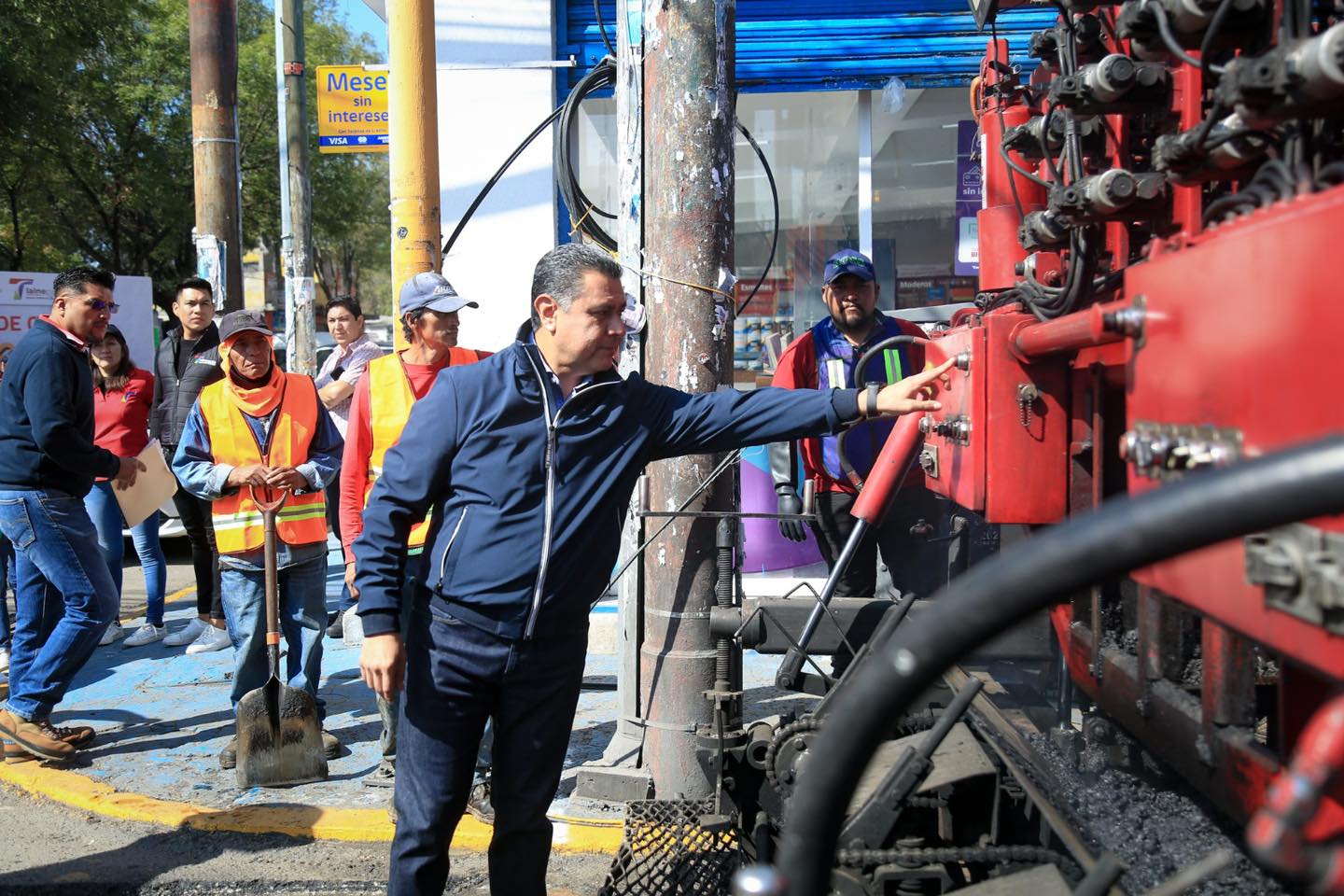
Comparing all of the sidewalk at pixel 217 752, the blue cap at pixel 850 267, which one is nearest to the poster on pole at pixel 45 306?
the sidewalk at pixel 217 752

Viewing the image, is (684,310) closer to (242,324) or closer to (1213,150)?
(242,324)

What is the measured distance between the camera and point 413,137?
19.1 ft

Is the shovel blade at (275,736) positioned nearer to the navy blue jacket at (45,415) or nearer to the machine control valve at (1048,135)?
the navy blue jacket at (45,415)

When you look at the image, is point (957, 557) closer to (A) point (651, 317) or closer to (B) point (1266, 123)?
(A) point (651, 317)

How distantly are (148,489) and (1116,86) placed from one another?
20.7 ft

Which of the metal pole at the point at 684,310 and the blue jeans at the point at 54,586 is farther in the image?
the blue jeans at the point at 54,586

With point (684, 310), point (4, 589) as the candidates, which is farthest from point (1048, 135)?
point (4, 589)

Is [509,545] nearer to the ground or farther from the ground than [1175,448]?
nearer to the ground

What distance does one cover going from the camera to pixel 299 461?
5148 millimetres

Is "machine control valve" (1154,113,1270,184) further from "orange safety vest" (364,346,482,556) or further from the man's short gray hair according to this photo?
"orange safety vest" (364,346,482,556)

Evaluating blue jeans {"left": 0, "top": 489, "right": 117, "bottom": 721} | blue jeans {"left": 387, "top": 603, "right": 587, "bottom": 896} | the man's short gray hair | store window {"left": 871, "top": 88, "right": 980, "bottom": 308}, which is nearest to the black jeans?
blue jeans {"left": 0, "top": 489, "right": 117, "bottom": 721}

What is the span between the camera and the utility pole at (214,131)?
9.39 meters

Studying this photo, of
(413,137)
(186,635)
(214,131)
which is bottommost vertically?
(186,635)

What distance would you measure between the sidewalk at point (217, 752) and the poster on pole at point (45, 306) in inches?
216
